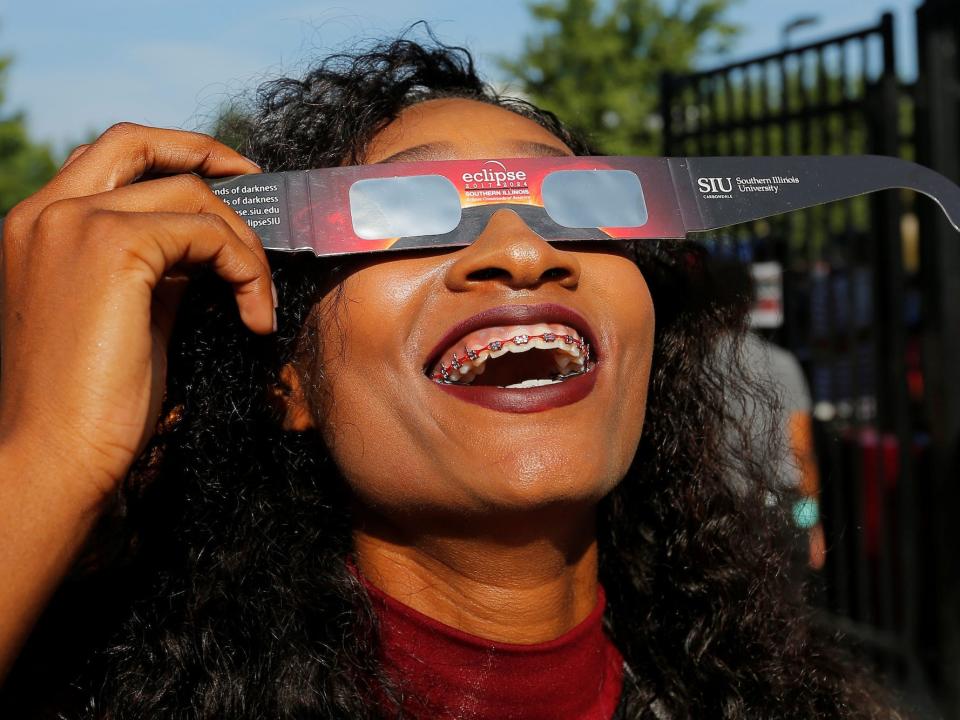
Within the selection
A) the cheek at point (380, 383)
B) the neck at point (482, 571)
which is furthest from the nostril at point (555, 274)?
the neck at point (482, 571)

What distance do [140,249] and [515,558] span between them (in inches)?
35.0

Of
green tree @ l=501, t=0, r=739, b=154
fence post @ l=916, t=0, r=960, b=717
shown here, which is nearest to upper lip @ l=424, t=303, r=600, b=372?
fence post @ l=916, t=0, r=960, b=717

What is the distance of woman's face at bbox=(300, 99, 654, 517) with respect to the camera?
5.63 ft

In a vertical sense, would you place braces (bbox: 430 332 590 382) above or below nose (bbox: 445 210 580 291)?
below

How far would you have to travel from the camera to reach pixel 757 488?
2451mm

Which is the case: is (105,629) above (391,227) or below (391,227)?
below

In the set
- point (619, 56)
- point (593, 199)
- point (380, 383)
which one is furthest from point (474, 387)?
point (619, 56)

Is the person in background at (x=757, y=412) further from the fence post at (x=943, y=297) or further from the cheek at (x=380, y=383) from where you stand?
the fence post at (x=943, y=297)

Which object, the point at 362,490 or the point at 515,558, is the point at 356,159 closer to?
the point at 362,490

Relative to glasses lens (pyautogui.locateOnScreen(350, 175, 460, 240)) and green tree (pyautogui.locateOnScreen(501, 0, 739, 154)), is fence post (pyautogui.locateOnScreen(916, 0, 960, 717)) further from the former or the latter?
green tree (pyautogui.locateOnScreen(501, 0, 739, 154))

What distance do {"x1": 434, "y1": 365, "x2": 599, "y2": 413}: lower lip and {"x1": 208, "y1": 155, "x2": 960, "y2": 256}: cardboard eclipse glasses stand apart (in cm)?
26

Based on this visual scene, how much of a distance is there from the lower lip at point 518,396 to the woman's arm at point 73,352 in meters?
0.44

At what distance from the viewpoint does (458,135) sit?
1925 millimetres

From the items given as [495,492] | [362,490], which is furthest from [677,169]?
[362,490]
